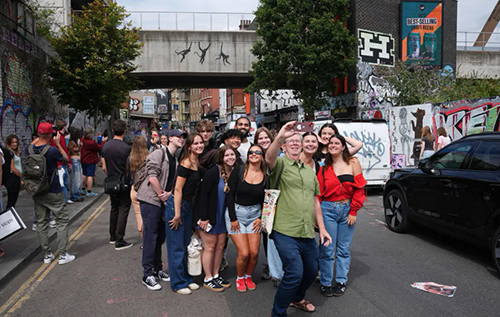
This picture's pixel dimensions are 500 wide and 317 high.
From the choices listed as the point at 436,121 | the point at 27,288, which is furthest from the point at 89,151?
the point at 436,121

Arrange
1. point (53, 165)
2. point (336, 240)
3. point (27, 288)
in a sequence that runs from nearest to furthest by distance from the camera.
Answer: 1. point (336, 240)
2. point (27, 288)
3. point (53, 165)

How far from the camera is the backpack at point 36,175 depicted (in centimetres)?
517

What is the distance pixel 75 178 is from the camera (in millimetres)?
10492

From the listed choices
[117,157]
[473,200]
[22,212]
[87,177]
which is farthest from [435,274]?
[87,177]

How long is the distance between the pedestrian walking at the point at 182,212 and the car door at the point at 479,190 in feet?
11.9

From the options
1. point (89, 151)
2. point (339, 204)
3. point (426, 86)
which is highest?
point (426, 86)

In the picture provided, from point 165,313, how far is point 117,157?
A: 9.75 ft

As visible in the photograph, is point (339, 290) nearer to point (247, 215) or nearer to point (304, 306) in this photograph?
point (304, 306)

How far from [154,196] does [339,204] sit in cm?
213

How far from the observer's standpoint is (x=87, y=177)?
11.4 m

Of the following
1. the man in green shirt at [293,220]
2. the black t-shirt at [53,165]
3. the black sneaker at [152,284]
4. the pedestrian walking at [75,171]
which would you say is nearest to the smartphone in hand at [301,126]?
the man in green shirt at [293,220]

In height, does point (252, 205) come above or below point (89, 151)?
below

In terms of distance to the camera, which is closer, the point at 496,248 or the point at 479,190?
the point at 496,248

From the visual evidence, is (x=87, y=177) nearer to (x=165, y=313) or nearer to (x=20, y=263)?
(x=20, y=263)
